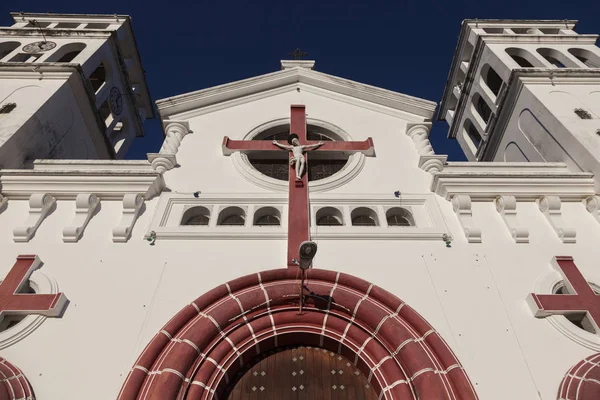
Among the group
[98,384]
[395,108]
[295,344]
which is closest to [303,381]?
[295,344]

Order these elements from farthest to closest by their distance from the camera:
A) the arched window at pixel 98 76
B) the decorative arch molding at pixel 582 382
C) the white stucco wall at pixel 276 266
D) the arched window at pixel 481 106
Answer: the arched window at pixel 98 76, the arched window at pixel 481 106, the white stucco wall at pixel 276 266, the decorative arch molding at pixel 582 382

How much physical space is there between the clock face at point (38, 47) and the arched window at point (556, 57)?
15.3 meters

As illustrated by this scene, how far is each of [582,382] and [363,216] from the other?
4017 millimetres

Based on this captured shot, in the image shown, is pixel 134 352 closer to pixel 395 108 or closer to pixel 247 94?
pixel 247 94

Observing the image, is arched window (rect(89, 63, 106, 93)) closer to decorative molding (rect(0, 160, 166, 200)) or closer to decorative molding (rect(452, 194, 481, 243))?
decorative molding (rect(0, 160, 166, 200))

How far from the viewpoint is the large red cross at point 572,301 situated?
614cm

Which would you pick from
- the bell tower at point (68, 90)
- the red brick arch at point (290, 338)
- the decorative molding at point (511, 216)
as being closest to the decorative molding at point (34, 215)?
the bell tower at point (68, 90)

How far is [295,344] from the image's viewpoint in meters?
6.22

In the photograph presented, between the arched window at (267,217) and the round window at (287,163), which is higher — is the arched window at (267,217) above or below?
below

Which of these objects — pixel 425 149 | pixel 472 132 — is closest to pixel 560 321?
pixel 425 149

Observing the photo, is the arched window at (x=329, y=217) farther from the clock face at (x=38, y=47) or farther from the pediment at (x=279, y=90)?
the clock face at (x=38, y=47)

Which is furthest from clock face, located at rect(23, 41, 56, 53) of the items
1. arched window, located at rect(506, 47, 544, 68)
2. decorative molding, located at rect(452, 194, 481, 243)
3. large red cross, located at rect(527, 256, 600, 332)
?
large red cross, located at rect(527, 256, 600, 332)

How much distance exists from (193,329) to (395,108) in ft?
24.5

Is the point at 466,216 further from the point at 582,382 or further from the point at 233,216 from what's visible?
the point at 233,216
